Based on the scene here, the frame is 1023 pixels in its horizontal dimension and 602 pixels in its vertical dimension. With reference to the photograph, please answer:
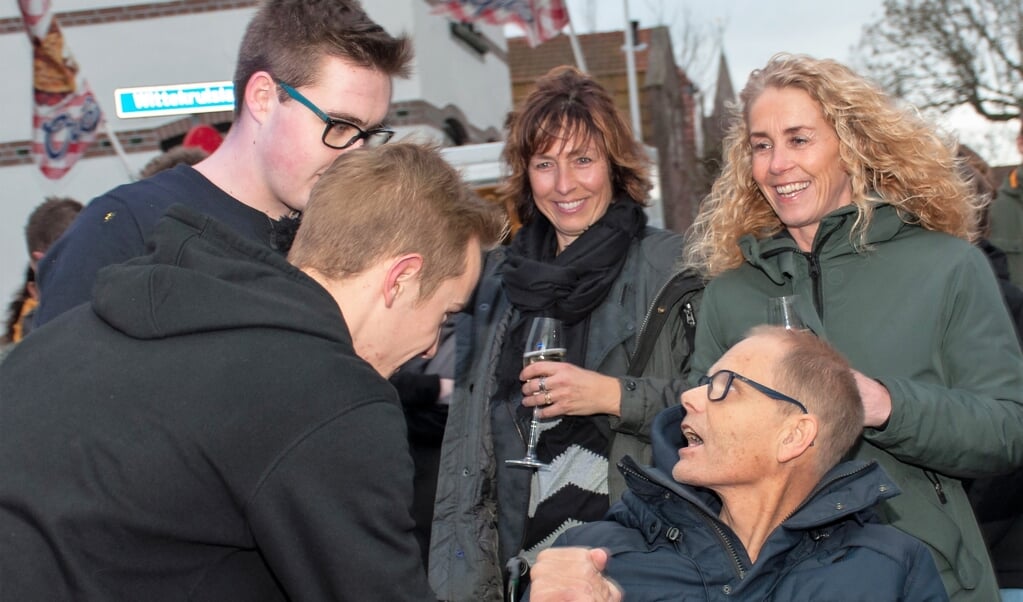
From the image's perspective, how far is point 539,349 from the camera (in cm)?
379

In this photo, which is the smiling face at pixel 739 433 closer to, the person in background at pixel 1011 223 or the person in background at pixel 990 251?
the person in background at pixel 990 251

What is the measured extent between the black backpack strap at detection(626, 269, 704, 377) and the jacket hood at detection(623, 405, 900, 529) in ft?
2.58

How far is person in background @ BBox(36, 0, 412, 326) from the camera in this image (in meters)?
2.91

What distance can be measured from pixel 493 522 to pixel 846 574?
4.87 ft

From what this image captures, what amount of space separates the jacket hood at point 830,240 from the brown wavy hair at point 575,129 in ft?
3.03

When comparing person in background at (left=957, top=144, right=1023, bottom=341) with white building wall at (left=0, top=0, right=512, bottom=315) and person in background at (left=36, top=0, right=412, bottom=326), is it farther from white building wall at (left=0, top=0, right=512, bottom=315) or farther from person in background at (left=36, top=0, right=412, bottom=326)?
white building wall at (left=0, top=0, right=512, bottom=315)

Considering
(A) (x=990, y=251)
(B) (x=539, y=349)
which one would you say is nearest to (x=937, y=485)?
(B) (x=539, y=349)

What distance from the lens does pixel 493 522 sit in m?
3.96

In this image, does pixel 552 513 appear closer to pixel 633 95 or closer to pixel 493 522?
pixel 493 522

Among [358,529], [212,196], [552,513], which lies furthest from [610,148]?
[358,529]

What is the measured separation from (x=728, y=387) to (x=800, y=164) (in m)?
0.90

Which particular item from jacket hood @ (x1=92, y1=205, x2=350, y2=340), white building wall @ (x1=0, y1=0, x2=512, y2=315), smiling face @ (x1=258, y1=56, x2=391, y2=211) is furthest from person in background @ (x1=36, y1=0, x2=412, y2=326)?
white building wall @ (x1=0, y1=0, x2=512, y2=315)

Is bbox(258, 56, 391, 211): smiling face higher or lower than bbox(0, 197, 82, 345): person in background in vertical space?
higher

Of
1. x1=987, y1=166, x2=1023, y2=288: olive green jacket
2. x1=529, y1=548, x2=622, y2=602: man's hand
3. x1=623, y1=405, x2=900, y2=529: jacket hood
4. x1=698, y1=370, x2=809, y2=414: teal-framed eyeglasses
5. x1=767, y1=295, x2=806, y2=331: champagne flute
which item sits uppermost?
x1=767, y1=295, x2=806, y2=331: champagne flute
